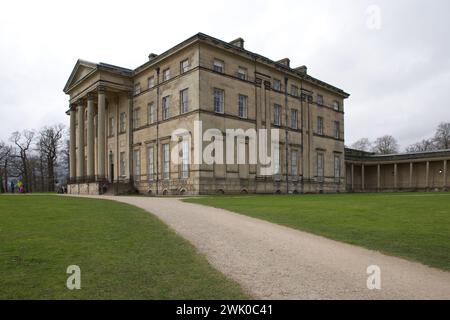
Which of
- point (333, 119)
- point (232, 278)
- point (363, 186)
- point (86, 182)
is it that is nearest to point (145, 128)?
point (86, 182)

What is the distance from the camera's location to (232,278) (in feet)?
20.7

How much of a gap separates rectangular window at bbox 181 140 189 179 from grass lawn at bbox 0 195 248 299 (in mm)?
22189

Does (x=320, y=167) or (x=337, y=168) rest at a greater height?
(x=320, y=167)

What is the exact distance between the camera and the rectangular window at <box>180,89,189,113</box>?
34306 mm

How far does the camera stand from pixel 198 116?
32562mm

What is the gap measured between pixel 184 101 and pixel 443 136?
199 ft

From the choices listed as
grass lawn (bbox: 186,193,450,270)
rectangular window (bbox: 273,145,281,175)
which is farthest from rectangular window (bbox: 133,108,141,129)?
grass lawn (bbox: 186,193,450,270)

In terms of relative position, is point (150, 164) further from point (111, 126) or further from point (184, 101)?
point (111, 126)

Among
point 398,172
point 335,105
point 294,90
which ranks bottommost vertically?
point 398,172

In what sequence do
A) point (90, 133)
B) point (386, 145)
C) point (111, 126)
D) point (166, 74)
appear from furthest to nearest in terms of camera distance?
point (386, 145)
point (111, 126)
point (90, 133)
point (166, 74)

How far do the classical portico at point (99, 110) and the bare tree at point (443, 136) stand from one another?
202 ft

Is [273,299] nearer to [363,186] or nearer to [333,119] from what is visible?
[333,119]

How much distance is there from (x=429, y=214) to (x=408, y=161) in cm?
5131

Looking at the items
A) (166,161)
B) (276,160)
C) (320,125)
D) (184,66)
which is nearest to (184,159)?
(166,161)
